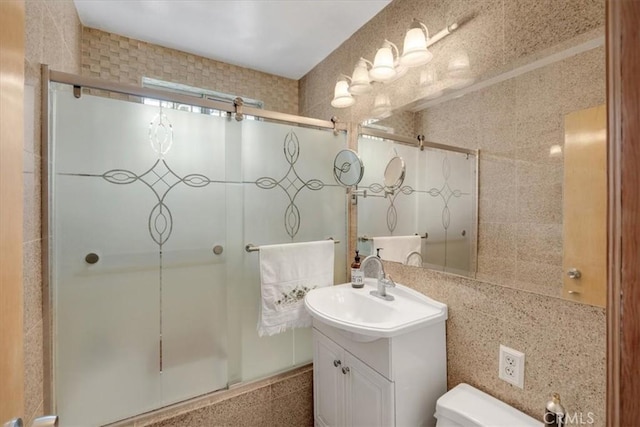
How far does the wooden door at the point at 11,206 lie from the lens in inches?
17.7

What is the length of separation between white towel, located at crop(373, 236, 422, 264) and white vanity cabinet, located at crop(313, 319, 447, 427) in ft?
1.31

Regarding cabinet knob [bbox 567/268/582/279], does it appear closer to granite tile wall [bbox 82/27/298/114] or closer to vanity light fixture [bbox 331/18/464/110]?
vanity light fixture [bbox 331/18/464/110]

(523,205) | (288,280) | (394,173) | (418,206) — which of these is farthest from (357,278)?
(523,205)

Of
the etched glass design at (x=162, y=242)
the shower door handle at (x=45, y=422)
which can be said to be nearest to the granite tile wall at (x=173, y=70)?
the etched glass design at (x=162, y=242)

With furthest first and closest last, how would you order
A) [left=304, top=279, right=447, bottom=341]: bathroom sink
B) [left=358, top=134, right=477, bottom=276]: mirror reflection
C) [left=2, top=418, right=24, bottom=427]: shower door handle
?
[left=358, top=134, right=477, bottom=276]: mirror reflection
[left=304, top=279, right=447, bottom=341]: bathroom sink
[left=2, top=418, right=24, bottom=427]: shower door handle

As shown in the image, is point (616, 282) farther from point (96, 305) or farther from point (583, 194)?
point (96, 305)

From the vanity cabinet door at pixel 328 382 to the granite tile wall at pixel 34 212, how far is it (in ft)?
3.73

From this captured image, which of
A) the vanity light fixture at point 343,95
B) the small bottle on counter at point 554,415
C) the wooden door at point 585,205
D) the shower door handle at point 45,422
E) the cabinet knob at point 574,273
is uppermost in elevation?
Answer: the vanity light fixture at point 343,95

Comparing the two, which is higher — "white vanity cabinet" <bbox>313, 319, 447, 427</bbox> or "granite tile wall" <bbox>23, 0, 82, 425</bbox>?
"granite tile wall" <bbox>23, 0, 82, 425</bbox>

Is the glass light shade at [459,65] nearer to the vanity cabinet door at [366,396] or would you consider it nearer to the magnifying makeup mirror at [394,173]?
the magnifying makeup mirror at [394,173]

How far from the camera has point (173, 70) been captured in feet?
7.06

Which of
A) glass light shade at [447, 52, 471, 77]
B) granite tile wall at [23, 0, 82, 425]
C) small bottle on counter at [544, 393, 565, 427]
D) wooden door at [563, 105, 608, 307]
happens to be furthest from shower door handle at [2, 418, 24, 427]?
glass light shade at [447, 52, 471, 77]

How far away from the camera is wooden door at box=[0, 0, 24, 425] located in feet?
1.47

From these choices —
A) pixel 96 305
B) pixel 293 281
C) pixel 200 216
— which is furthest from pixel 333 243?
pixel 96 305
